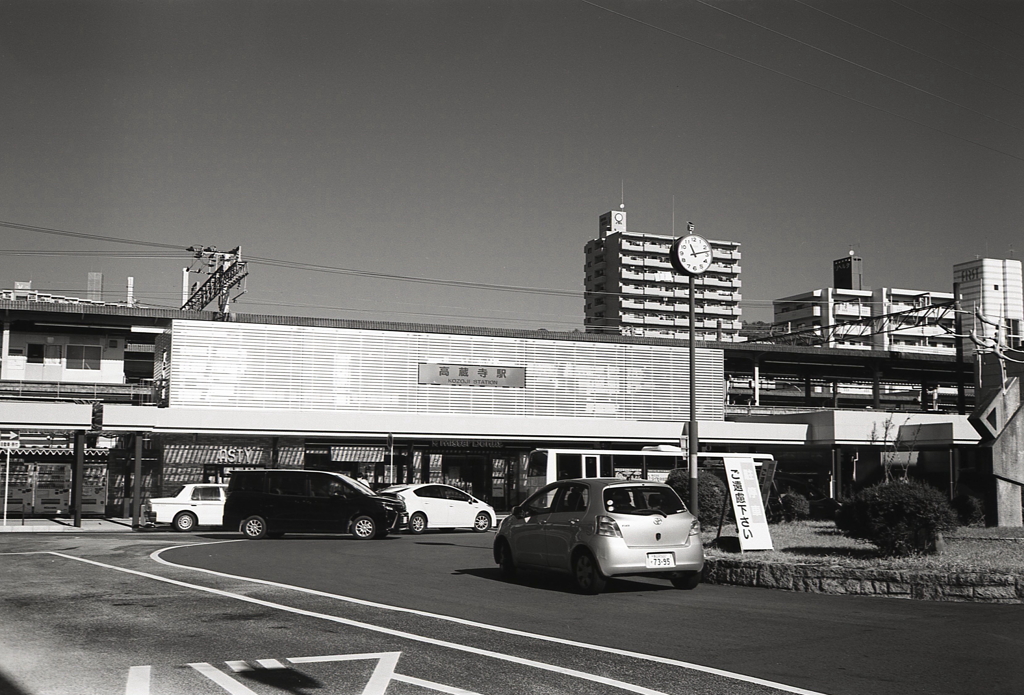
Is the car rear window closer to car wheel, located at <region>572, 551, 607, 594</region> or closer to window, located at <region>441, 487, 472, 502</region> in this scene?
window, located at <region>441, 487, 472, 502</region>

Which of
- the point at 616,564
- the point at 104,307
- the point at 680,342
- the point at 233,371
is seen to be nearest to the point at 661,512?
the point at 616,564

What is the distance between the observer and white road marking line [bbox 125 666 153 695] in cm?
683

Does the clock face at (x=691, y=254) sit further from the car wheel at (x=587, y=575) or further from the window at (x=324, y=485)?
the window at (x=324, y=485)

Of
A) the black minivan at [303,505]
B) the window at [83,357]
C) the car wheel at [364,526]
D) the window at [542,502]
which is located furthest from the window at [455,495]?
the window at [83,357]

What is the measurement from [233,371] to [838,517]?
2975 centimetres

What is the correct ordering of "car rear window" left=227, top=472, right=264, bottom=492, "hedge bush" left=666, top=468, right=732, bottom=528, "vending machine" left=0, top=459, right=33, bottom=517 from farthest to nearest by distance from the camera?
"vending machine" left=0, top=459, right=33, bottom=517
"car rear window" left=227, top=472, right=264, bottom=492
"hedge bush" left=666, top=468, right=732, bottom=528

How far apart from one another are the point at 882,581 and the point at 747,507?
4.42 metres

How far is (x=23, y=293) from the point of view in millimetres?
57031

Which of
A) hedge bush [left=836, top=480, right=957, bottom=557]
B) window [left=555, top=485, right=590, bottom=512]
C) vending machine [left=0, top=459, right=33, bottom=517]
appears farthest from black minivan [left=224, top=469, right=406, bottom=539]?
A: vending machine [left=0, top=459, right=33, bottom=517]

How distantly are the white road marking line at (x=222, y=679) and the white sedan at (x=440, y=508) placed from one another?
67.8 feet

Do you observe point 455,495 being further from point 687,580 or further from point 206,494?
point 687,580

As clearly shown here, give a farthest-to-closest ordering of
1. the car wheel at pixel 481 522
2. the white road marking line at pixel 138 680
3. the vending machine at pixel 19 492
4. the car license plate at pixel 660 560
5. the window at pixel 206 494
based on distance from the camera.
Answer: the vending machine at pixel 19 492 → the window at pixel 206 494 → the car wheel at pixel 481 522 → the car license plate at pixel 660 560 → the white road marking line at pixel 138 680

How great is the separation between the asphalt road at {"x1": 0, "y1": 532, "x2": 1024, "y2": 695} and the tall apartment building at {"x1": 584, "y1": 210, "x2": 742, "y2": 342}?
379 feet

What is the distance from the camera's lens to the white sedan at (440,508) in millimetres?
28594
